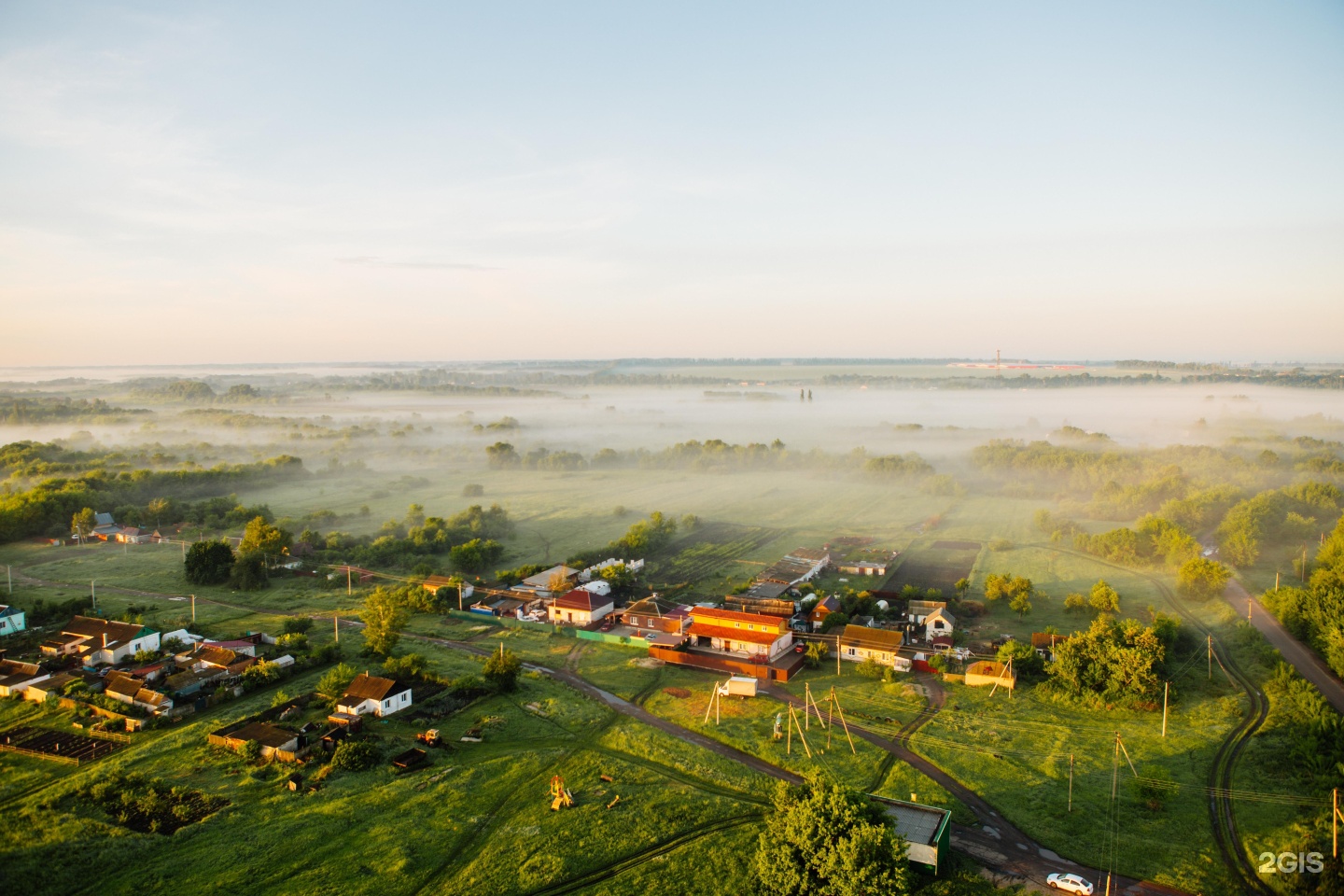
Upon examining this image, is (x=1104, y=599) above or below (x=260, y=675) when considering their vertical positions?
above

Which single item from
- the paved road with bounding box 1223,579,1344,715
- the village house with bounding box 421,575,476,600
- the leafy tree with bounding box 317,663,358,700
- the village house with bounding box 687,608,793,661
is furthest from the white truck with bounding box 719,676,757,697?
the paved road with bounding box 1223,579,1344,715

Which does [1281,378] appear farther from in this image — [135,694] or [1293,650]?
[135,694]

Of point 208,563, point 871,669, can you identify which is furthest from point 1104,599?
point 208,563

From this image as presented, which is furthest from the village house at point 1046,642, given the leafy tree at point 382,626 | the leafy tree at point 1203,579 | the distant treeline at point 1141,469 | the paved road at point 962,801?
the distant treeline at point 1141,469

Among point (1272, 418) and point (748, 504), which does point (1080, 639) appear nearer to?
point (748, 504)

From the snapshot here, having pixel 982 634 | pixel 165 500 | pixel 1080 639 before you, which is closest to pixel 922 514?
pixel 982 634

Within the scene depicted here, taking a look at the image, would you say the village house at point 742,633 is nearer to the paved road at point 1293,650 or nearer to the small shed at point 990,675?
the small shed at point 990,675

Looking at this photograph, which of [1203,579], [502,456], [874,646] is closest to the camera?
[874,646]
